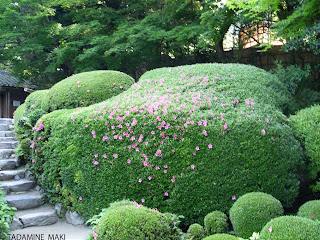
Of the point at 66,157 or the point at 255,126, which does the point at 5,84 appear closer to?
the point at 66,157

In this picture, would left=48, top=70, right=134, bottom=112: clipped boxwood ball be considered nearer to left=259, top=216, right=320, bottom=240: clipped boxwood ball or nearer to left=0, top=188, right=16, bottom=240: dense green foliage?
left=0, top=188, right=16, bottom=240: dense green foliage

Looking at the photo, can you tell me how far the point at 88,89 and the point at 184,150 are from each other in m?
3.04

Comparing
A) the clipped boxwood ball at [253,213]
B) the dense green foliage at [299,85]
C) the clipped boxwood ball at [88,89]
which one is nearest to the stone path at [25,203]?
the clipped boxwood ball at [88,89]

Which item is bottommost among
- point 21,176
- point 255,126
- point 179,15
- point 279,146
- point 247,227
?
point 21,176

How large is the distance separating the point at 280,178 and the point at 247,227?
101 centimetres

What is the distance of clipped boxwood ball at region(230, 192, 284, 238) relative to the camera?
10.3 feet

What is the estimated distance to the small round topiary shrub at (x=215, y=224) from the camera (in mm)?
3461

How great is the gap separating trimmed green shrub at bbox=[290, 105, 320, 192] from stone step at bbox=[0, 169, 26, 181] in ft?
18.1

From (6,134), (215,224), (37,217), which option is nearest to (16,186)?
(37,217)

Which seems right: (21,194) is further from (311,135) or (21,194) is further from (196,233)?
(311,135)

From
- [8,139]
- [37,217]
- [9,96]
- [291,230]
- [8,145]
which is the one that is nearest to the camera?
[291,230]

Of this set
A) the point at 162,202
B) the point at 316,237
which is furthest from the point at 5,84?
the point at 316,237

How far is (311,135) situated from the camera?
4.12 meters

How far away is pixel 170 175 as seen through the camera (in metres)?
3.98
